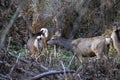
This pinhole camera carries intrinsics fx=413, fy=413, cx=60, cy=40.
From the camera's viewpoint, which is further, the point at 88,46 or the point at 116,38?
the point at 88,46

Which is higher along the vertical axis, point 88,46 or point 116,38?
point 116,38

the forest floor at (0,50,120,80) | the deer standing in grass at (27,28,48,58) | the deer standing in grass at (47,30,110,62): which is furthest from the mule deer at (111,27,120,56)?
the forest floor at (0,50,120,80)

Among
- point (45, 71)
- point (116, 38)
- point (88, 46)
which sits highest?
point (45, 71)

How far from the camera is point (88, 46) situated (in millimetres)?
15422

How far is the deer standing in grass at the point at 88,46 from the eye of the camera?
14.8 meters

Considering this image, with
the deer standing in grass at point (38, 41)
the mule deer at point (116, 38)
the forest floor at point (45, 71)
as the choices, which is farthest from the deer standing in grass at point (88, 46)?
the forest floor at point (45, 71)

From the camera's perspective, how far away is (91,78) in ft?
21.8

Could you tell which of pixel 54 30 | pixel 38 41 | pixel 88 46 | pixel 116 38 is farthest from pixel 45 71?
pixel 54 30

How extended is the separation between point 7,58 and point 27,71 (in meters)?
0.49

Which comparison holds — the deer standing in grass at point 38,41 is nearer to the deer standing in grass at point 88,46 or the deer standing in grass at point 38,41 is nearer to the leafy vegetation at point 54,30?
the leafy vegetation at point 54,30

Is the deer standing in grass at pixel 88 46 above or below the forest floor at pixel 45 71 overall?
below

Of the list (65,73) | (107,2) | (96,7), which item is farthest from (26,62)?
(96,7)

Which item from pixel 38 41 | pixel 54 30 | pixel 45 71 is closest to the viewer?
pixel 45 71

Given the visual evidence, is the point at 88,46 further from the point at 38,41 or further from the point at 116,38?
the point at 38,41
